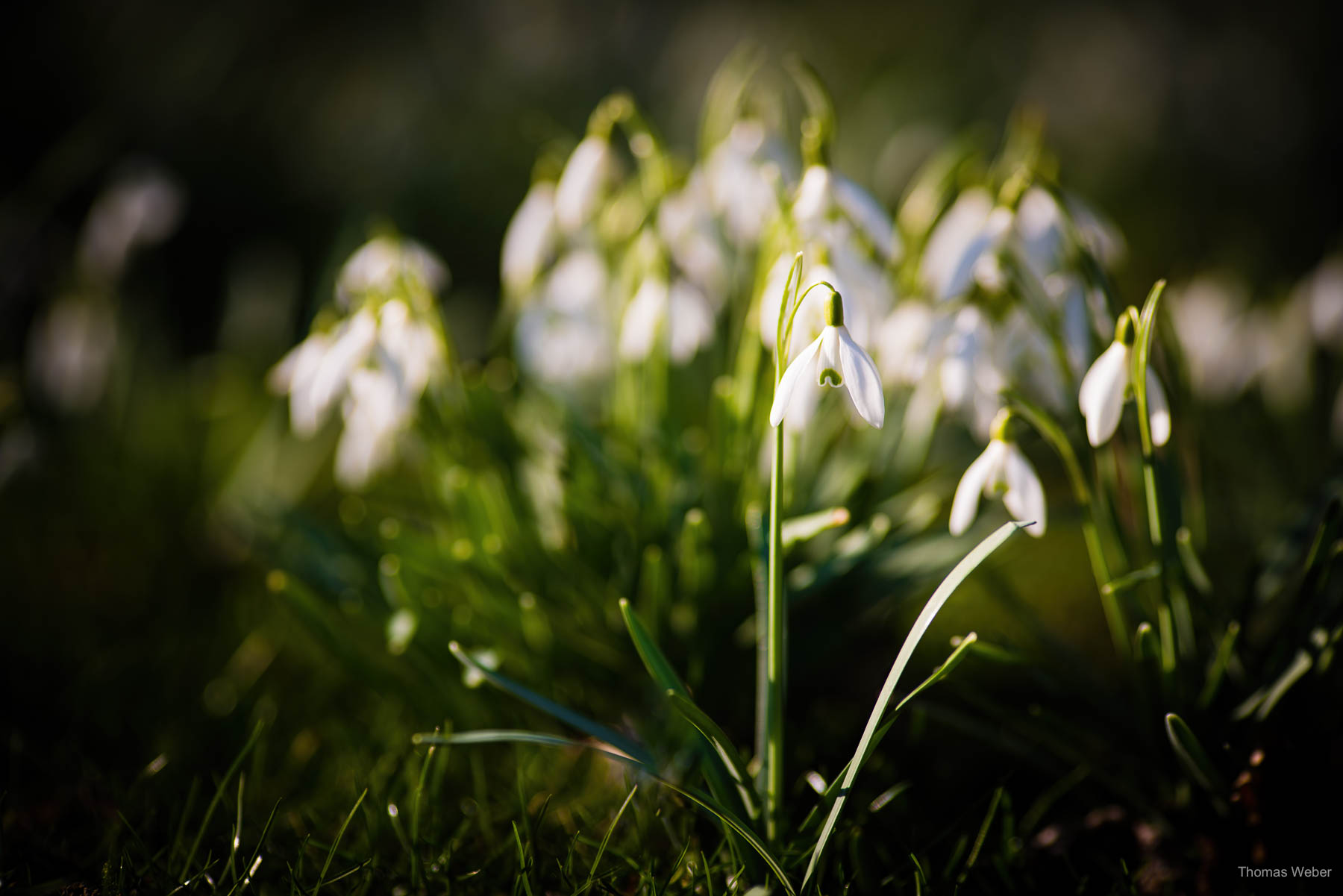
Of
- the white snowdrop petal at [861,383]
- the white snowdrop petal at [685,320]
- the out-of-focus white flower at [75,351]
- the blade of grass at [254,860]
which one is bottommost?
the blade of grass at [254,860]

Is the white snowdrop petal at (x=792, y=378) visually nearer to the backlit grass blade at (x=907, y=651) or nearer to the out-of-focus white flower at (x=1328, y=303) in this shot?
the backlit grass blade at (x=907, y=651)

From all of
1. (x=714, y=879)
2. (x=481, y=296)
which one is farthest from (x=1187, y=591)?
(x=481, y=296)

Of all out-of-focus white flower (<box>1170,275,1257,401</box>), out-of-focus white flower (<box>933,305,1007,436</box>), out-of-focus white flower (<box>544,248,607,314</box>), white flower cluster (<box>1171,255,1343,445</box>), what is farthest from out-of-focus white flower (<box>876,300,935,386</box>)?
out-of-focus white flower (<box>1170,275,1257,401</box>)

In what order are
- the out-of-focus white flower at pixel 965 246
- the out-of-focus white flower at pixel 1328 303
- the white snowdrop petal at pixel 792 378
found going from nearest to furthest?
the white snowdrop petal at pixel 792 378
the out-of-focus white flower at pixel 965 246
the out-of-focus white flower at pixel 1328 303

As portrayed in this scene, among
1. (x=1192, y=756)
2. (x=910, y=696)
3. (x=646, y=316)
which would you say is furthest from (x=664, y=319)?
(x=1192, y=756)

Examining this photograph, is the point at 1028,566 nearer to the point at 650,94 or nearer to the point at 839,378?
the point at 839,378

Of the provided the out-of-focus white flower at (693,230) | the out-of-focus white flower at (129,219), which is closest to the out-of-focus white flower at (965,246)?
the out-of-focus white flower at (693,230)
